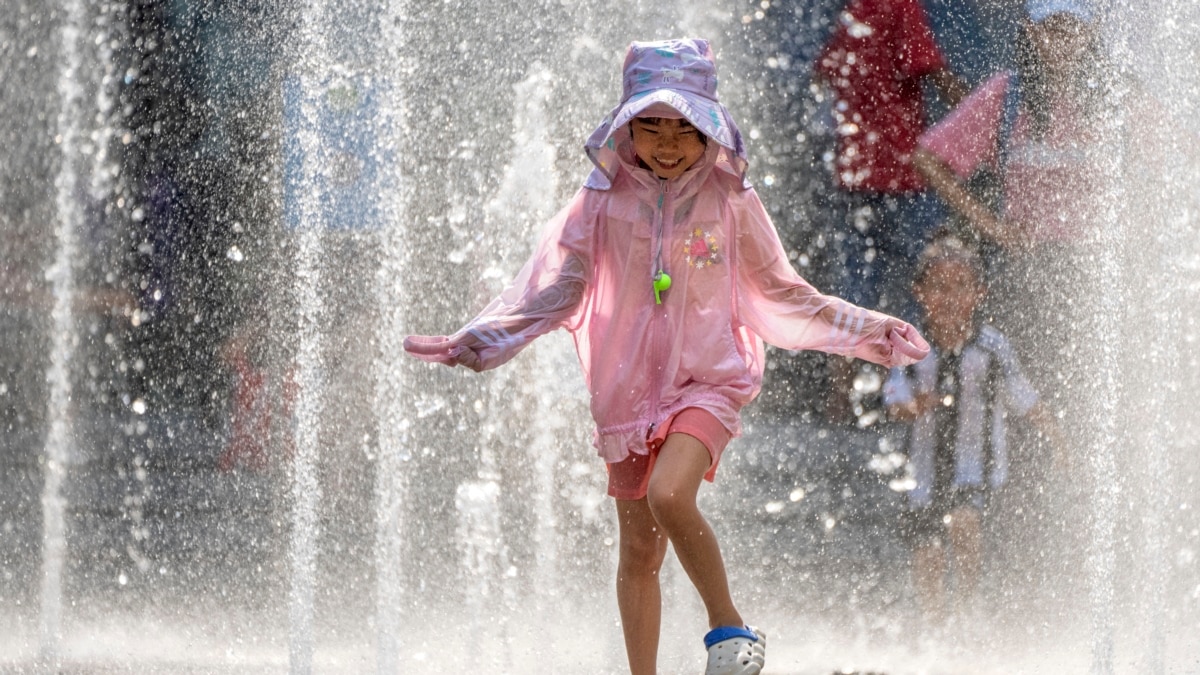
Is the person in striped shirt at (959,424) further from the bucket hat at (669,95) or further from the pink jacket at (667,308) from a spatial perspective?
the bucket hat at (669,95)

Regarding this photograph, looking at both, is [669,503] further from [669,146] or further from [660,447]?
[669,146]

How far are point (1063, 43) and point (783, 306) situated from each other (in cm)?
385

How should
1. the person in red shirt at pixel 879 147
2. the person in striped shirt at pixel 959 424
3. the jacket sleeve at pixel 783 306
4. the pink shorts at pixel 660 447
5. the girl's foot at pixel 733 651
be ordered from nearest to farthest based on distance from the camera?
the girl's foot at pixel 733 651 → the pink shorts at pixel 660 447 → the jacket sleeve at pixel 783 306 → the person in striped shirt at pixel 959 424 → the person in red shirt at pixel 879 147

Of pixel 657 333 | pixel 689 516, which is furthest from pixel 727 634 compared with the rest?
pixel 657 333

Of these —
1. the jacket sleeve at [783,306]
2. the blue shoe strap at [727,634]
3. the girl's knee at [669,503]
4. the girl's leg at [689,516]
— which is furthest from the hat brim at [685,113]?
the blue shoe strap at [727,634]

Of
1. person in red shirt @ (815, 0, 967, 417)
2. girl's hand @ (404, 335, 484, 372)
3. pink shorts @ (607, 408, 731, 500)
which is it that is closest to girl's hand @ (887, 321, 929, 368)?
pink shorts @ (607, 408, 731, 500)

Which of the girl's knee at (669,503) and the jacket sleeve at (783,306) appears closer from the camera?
the girl's knee at (669,503)

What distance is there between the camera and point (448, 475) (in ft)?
18.0

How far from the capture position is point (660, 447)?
10.0 feet

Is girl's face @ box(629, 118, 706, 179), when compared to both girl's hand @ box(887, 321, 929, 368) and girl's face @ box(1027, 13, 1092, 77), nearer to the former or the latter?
girl's hand @ box(887, 321, 929, 368)

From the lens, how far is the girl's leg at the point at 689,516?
112 inches

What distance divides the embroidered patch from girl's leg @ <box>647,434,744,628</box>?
0.40 m

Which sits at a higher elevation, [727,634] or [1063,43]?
[1063,43]

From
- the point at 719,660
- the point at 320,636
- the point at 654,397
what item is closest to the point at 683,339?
the point at 654,397
